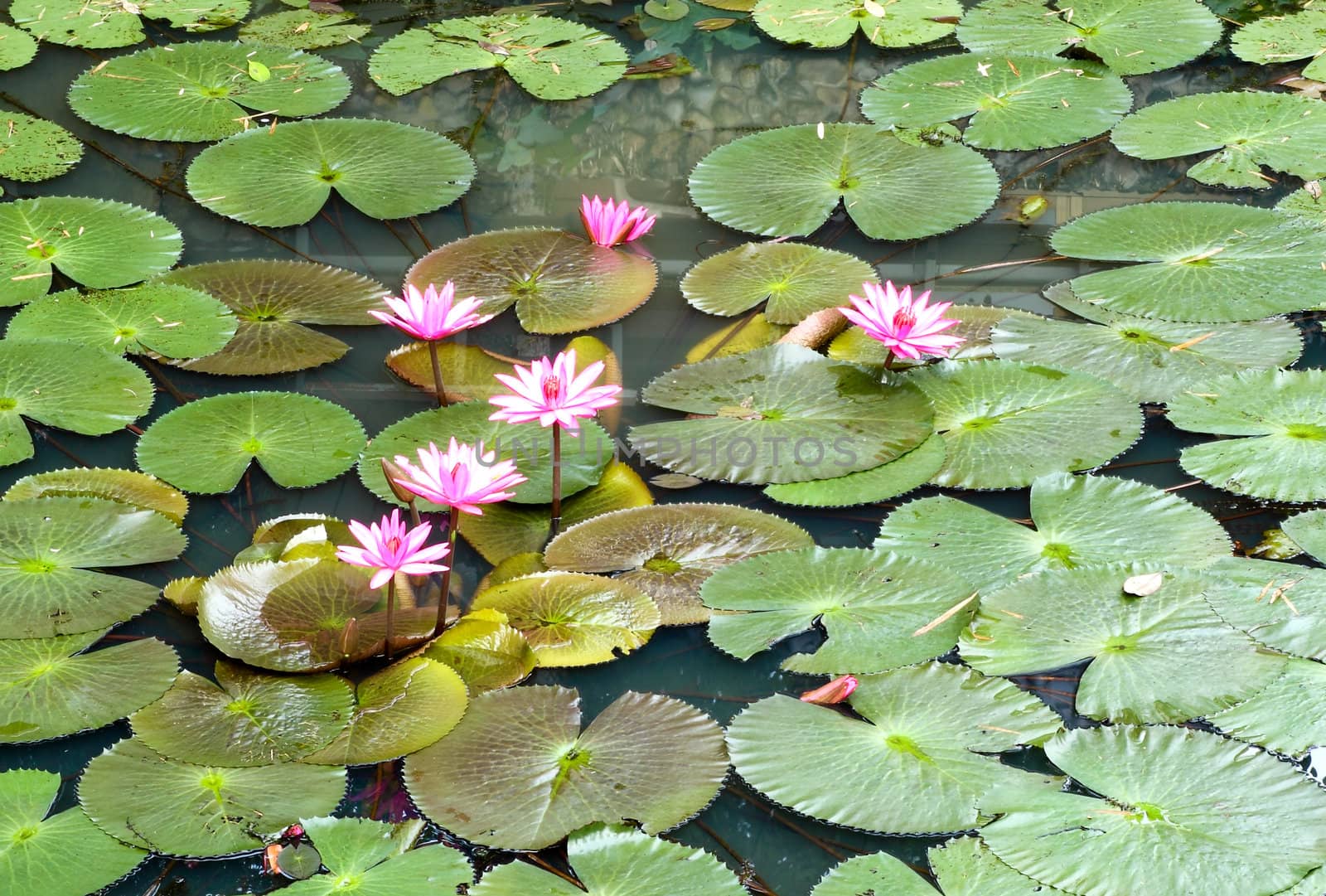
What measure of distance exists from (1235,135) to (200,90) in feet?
9.54

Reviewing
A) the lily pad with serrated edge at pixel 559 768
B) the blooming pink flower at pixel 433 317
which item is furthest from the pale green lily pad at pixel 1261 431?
the blooming pink flower at pixel 433 317

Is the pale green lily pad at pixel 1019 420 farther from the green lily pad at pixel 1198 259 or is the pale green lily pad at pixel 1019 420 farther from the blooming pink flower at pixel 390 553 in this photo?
the blooming pink flower at pixel 390 553

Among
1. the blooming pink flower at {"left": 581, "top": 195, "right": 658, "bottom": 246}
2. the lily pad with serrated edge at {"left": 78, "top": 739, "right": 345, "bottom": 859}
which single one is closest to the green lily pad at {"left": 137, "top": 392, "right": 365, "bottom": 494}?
the lily pad with serrated edge at {"left": 78, "top": 739, "right": 345, "bottom": 859}

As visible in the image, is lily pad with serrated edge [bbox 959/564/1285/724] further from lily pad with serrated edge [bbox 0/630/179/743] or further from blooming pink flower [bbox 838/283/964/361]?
lily pad with serrated edge [bbox 0/630/179/743]

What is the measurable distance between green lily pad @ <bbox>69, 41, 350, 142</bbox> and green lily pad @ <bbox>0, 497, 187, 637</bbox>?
1483 millimetres

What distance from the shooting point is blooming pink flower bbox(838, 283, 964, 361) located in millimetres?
2312

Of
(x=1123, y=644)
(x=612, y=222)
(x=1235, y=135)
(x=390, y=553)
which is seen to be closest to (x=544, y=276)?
(x=612, y=222)

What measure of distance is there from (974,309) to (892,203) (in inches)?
16.8

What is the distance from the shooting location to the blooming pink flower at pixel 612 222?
9.34 ft

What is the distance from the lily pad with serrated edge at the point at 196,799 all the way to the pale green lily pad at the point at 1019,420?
4.11 ft

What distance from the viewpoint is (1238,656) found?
1907mm

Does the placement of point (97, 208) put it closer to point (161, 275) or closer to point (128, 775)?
point (161, 275)

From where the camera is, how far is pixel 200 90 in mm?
3443

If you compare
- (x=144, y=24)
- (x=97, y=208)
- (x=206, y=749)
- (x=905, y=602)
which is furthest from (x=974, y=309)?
(x=144, y=24)
